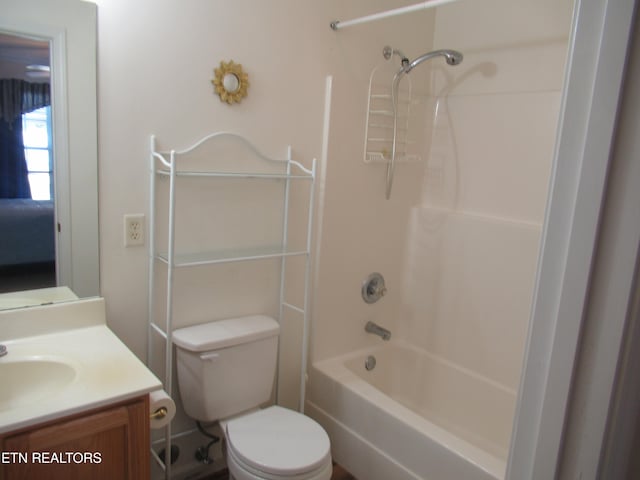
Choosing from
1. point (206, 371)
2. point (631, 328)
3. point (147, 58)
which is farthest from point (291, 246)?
point (631, 328)

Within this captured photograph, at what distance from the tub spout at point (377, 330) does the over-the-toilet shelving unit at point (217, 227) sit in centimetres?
49

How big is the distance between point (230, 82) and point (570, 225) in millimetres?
1661

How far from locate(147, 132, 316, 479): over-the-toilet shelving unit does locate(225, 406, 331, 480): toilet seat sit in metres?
0.28

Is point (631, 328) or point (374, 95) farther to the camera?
point (374, 95)

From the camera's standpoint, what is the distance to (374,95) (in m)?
2.34

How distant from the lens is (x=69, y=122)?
1589mm

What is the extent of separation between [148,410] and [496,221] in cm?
180

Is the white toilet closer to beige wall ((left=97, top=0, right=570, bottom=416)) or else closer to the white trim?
beige wall ((left=97, top=0, right=570, bottom=416))

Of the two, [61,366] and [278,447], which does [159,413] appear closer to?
[61,366]

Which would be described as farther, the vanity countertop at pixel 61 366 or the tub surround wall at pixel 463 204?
the tub surround wall at pixel 463 204

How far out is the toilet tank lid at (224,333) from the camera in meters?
1.83

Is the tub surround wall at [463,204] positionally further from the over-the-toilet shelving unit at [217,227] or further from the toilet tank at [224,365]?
the toilet tank at [224,365]

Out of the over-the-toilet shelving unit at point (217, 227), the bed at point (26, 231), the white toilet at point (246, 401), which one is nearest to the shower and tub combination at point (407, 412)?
the over-the-toilet shelving unit at point (217, 227)

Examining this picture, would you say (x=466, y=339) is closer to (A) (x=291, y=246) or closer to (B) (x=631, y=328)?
(A) (x=291, y=246)
